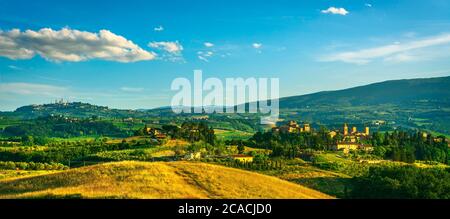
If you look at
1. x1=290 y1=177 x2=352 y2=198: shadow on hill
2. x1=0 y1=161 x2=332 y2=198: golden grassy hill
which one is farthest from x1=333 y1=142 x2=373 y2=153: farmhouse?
x1=0 y1=161 x2=332 y2=198: golden grassy hill

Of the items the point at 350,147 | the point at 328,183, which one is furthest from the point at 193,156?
the point at 350,147

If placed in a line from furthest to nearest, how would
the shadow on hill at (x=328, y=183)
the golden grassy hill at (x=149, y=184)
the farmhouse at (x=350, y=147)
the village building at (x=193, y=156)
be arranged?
the farmhouse at (x=350, y=147), the village building at (x=193, y=156), the shadow on hill at (x=328, y=183), the golden grassy hill at (x=149, y=184)

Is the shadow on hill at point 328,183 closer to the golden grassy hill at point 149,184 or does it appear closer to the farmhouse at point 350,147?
the golden grassy hill at point 149,184

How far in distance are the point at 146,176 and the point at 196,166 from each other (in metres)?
8.80

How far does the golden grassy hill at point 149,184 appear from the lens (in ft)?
126

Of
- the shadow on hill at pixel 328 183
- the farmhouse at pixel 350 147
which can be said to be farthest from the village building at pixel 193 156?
the farmhouse at pixel 350 147

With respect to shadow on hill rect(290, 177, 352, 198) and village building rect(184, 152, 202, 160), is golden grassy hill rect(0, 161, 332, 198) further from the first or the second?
village building rect(184, 152, 202, 160)

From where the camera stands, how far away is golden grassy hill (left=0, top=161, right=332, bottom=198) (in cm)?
3853

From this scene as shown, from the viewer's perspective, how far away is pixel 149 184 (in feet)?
137
